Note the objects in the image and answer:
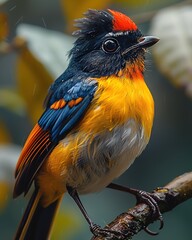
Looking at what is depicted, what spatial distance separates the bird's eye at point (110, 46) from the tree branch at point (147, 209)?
0.88 m

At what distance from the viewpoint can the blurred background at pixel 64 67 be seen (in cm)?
378

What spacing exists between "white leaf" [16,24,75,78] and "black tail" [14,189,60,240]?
759 mm

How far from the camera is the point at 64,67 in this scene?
12.8 feet

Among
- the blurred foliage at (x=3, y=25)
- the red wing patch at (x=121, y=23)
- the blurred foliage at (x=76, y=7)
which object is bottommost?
the red wing patch at (x=121, y=23)

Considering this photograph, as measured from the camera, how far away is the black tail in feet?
13.3

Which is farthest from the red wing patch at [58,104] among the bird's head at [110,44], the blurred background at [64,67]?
the bird's head at [110,44]

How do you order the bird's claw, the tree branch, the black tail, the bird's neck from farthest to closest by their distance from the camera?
the black tail → the bird's neck → the bird's claw → the tree branch

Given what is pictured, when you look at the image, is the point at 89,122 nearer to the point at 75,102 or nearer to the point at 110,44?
the point at 75,102

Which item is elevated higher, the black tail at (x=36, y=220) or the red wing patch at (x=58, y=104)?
the red wing patch at (x=58, y=104)

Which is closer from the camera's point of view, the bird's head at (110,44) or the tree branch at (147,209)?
the tree branch at (147,209)

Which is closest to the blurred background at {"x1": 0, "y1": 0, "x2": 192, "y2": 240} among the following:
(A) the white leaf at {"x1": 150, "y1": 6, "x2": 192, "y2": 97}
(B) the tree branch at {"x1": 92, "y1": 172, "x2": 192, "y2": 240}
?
(A) the white leaf at {"x1": 150, "y1": 6, "x2": 192, "y2": 97}

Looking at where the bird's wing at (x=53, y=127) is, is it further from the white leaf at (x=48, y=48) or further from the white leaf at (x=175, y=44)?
the white leaf at (x=175, y=44)

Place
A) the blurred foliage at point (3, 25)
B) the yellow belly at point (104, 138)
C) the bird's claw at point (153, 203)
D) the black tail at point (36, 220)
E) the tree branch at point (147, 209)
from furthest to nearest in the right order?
the black tail at point (36, 220)
the blurred foliage at point (3, 25)
the yellow belly at point (104, 138)
the bird's claw at point (153, 203)
the tree branch at point (147, 209)

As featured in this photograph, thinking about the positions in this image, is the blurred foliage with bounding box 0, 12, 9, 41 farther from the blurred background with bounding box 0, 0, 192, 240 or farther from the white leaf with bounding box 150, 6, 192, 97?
the white leaf with bounding box 150, 6, 192, 97
